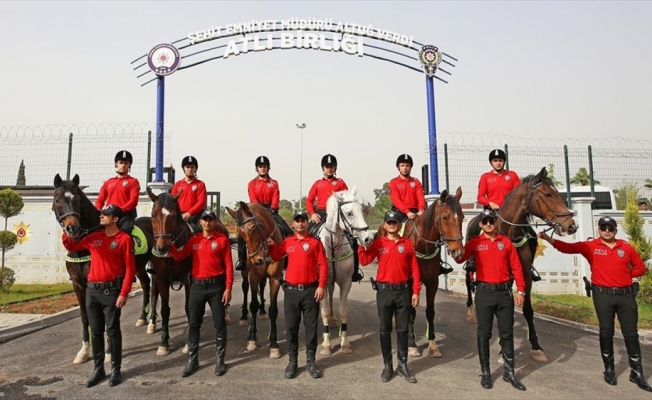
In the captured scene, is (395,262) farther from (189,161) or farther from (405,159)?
(189,161)

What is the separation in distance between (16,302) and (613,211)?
17368 millimetres

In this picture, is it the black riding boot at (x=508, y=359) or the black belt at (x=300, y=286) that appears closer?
the black riding boot at (x=508, y=359)

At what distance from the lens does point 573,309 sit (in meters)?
9.62

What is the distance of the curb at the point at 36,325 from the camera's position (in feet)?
23.4

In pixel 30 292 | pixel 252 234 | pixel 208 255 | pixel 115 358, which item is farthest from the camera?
pixel 30 292

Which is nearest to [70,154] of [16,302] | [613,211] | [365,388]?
[16,302]

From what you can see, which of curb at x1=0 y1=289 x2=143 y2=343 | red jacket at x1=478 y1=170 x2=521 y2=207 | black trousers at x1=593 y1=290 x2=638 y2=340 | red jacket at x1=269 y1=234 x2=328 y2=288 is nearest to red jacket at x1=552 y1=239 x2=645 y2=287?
black trousers at x1=593 y1=290 x2=638 y2=340

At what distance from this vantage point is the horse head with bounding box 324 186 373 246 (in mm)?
5770

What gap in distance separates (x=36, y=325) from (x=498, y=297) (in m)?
8.83

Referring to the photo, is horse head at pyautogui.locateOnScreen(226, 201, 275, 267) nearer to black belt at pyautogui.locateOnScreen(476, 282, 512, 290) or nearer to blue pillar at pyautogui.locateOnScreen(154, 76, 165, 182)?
black belt at pyautogui.locateOnScreen(476, 282, 512, 290)

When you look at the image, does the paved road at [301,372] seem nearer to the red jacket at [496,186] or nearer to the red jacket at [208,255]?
the red jacket at [208,255]

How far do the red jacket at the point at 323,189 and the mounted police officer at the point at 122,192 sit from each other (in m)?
3.29

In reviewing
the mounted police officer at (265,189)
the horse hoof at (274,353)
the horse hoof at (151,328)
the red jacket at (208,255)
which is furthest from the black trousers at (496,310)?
the horse hoof at (151,328)

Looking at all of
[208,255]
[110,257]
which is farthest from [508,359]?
[110,257]
